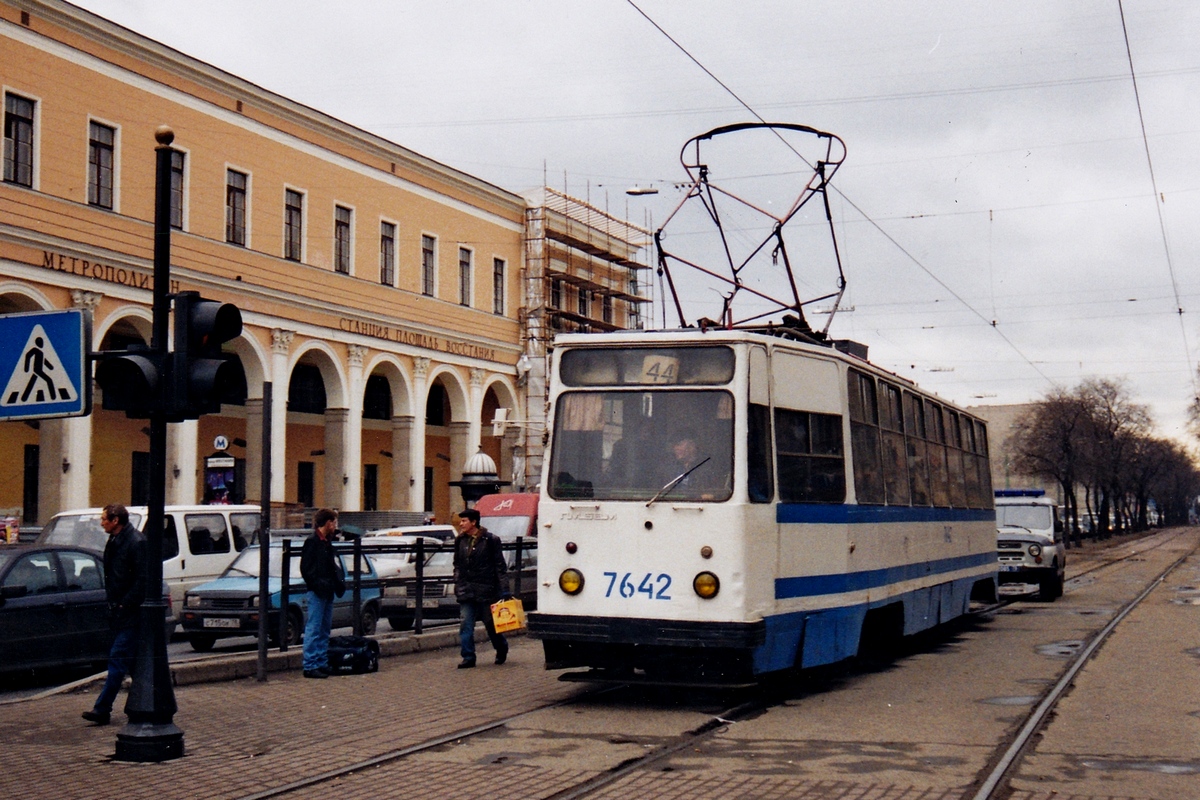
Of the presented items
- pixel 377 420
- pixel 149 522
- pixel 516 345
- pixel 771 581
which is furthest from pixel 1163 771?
pixel 516 345

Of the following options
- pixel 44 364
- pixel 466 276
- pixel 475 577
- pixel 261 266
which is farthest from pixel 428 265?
pixel 44 364

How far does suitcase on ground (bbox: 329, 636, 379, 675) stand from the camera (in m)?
14.4

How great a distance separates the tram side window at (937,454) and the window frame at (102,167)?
2320cm

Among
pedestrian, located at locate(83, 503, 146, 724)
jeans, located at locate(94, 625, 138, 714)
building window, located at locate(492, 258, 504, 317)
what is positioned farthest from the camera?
building window, located at locate(492, 258, 504, 317)

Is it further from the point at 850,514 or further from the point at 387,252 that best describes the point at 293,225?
the point at 850,514

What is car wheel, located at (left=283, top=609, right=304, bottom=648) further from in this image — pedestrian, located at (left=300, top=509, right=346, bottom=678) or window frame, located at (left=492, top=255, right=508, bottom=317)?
window frame, located at (left=492, top=255, right=508, bottom=317)

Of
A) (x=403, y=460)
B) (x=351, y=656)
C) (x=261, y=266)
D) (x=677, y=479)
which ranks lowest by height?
(x=351, y=656)

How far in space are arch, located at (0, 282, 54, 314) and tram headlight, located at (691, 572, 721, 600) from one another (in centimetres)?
2374

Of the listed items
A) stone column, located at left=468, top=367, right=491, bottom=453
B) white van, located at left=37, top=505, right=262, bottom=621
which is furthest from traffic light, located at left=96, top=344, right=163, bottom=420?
stone column, located at left=468, top=367, right=491, bottom=453

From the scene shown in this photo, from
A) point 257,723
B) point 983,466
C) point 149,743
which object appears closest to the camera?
point 149,743

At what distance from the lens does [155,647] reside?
935 centimetres

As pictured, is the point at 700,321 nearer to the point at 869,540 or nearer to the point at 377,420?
the point at 869,540

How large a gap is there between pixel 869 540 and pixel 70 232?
24882 mm

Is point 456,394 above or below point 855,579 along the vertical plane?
above
